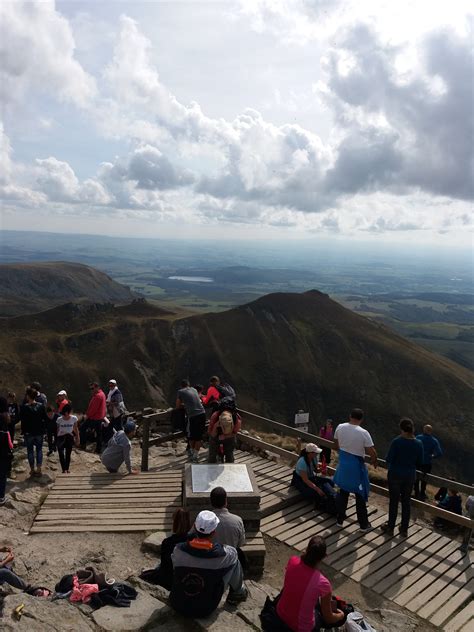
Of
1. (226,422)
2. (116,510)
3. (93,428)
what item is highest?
(226,422)

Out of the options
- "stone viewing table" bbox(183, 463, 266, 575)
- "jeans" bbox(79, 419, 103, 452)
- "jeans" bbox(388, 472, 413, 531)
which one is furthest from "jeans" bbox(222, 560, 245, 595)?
"jeans" bbox(79, 419, 103, 452)

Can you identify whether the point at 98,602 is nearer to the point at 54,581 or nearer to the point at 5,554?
the point at 54,581

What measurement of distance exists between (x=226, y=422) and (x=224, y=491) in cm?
388

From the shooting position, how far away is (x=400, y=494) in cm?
902

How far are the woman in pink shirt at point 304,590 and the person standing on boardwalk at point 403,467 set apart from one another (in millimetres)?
3845

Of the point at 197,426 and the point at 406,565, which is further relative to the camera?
the point at 197,426

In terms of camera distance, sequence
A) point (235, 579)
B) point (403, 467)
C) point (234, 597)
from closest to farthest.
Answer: point (235, 579) → point (234, 597) → point (403, 467)

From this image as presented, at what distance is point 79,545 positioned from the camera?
26.0 feet

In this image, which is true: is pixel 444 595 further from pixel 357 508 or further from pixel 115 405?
pixel 115 405

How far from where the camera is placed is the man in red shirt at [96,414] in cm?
1278

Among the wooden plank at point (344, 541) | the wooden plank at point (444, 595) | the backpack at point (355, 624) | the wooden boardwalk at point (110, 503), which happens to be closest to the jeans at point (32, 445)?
the wooden boardwalk at point (110, 503)

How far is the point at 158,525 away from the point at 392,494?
4360 mm

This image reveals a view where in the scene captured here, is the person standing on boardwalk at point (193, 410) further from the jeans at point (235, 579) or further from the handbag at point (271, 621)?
the handbag at point (271, 621)

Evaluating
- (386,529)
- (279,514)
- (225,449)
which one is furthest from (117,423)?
(386,529)
